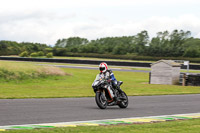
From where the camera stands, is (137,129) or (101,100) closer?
(137,129)

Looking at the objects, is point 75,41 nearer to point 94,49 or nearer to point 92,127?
point 94,49

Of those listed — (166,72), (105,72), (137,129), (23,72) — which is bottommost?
(23,72)

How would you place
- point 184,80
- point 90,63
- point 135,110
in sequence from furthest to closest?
point 90,63 < point 184,80 < point 135,110

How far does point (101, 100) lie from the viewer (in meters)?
12.0

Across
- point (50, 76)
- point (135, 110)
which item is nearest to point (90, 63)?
point (50, 76)

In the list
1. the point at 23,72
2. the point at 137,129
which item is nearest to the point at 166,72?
the point at 23,72

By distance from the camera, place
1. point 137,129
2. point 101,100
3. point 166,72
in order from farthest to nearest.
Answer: point 166,72 < point 101,100 < point 137,129

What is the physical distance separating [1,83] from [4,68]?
3268 mm

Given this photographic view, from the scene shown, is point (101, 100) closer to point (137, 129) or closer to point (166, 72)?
point (137, 129)

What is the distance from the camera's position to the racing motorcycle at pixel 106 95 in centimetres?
1183

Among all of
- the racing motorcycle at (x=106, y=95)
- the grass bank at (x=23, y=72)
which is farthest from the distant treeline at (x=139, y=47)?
the racing motorcycle at (x=106, y=95)

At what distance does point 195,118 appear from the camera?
10.4m

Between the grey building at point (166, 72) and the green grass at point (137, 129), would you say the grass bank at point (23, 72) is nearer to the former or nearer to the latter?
the grey building at point (166, 72)

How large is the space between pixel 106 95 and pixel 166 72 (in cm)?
1632
